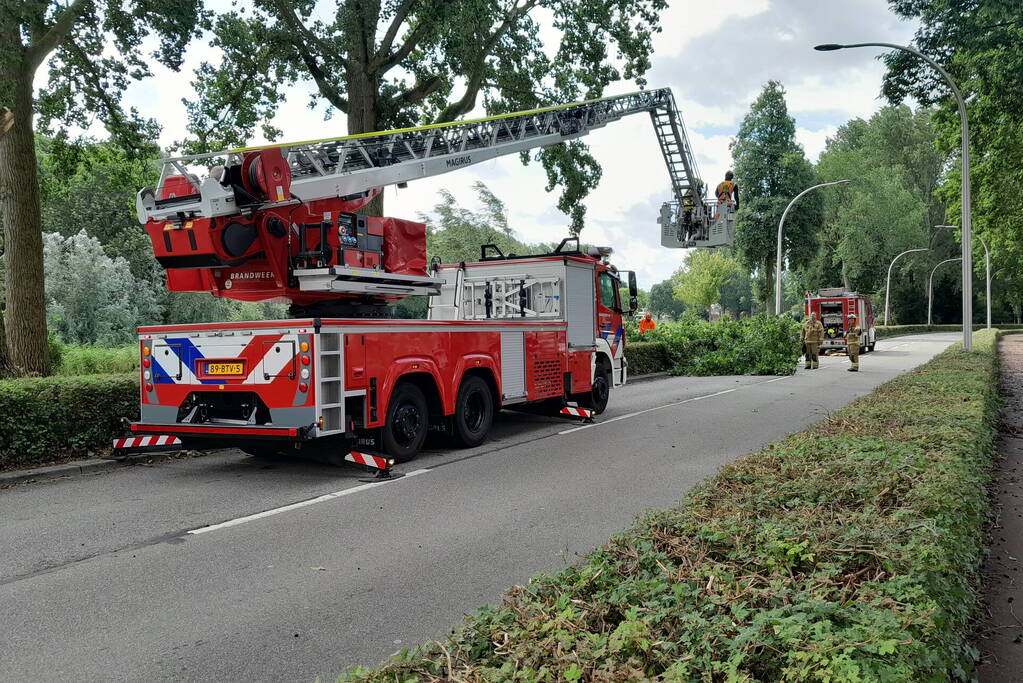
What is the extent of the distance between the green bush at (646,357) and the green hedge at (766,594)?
17391 millimetres

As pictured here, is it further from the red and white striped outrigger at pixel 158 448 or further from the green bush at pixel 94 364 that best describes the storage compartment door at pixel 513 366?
the green bush at pixel 94 364

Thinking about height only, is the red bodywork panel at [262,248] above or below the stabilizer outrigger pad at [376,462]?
above

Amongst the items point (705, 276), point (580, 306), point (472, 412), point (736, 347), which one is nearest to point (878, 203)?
point (705, 276)

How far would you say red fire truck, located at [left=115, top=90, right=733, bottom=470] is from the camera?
7973 millimetres

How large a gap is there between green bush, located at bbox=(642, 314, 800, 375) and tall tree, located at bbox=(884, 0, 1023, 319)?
22.7 feet

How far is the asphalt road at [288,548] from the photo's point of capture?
4.02m

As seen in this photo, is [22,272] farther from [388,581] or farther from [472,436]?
[388,581]

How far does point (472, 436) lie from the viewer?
10219 mm

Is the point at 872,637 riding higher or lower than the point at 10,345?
lower

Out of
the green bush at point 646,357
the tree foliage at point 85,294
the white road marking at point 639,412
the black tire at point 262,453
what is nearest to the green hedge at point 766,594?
the black tire at point 262,453

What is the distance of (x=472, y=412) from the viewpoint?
10430mm

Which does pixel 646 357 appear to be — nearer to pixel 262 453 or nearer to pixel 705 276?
pixel 262 453

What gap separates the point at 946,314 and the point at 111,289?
7457cm

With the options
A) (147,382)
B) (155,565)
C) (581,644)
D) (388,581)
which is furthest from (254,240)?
(581,644)
